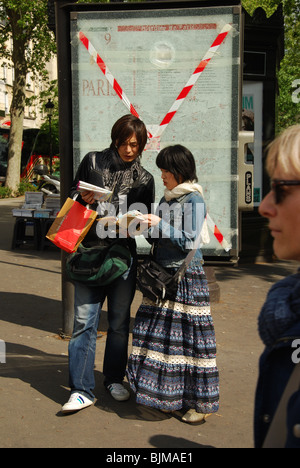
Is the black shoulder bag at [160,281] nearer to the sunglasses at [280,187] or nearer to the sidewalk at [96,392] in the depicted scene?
the sidewalk at [96,392]

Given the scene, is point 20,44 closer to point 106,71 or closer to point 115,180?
point 106,71

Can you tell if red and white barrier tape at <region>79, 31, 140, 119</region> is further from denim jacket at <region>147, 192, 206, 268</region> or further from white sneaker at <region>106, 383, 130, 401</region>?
white sneaker at <region>106, 383, 130, 401</region>

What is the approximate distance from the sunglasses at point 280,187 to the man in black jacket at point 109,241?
2533mm

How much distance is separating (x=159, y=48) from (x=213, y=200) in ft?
4.60

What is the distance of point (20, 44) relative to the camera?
24953 mm

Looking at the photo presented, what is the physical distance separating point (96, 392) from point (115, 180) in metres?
1.54

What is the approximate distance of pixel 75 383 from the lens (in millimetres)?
4117

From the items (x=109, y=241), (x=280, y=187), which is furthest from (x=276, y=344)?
(x=109, y=241)

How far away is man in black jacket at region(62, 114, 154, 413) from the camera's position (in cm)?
410

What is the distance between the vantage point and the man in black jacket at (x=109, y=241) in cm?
410

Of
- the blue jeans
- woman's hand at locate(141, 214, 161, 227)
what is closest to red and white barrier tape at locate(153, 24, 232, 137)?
the blue jeans

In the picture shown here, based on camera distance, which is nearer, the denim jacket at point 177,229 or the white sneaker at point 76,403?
the denim jacket at point 177,229

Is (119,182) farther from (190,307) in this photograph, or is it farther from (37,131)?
(37,131)

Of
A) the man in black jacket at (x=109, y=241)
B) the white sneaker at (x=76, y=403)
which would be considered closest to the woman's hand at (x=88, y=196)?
the man in black jacket at (x=109, y=241)
